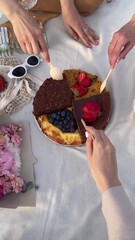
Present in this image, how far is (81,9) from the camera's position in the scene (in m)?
1.37

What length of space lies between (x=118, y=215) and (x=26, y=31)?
635 mm

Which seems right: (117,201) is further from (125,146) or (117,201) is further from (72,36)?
(72,36)

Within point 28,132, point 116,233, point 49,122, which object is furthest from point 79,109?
point 116,233

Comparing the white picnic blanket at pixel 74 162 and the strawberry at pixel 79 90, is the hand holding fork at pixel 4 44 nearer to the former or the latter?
the white picnic blanket at pixel 74 162

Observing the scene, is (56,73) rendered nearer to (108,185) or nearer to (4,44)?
(4,44)

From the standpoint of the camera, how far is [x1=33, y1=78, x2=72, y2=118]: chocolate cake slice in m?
1.13

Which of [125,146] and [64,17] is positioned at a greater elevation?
[64,17]

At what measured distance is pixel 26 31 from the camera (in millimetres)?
1040

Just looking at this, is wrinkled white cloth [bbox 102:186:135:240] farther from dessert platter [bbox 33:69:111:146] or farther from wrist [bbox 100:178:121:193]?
dessert platter [bbox 33:69:111:146]

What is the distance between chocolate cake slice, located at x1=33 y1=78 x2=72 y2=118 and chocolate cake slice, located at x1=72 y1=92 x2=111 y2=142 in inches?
1.8

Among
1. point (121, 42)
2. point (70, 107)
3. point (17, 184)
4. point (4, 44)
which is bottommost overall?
point (17, 184)

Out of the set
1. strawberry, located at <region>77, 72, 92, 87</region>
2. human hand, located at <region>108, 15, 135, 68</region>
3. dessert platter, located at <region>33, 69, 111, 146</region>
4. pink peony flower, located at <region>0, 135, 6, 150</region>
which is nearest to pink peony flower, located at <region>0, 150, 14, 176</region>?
pink peony flower, located at <region>0, 135, 6, 150</region>

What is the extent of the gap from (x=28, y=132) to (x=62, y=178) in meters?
0.21

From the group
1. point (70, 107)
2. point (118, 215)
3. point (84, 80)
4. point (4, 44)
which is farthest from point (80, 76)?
point (118, 215)
